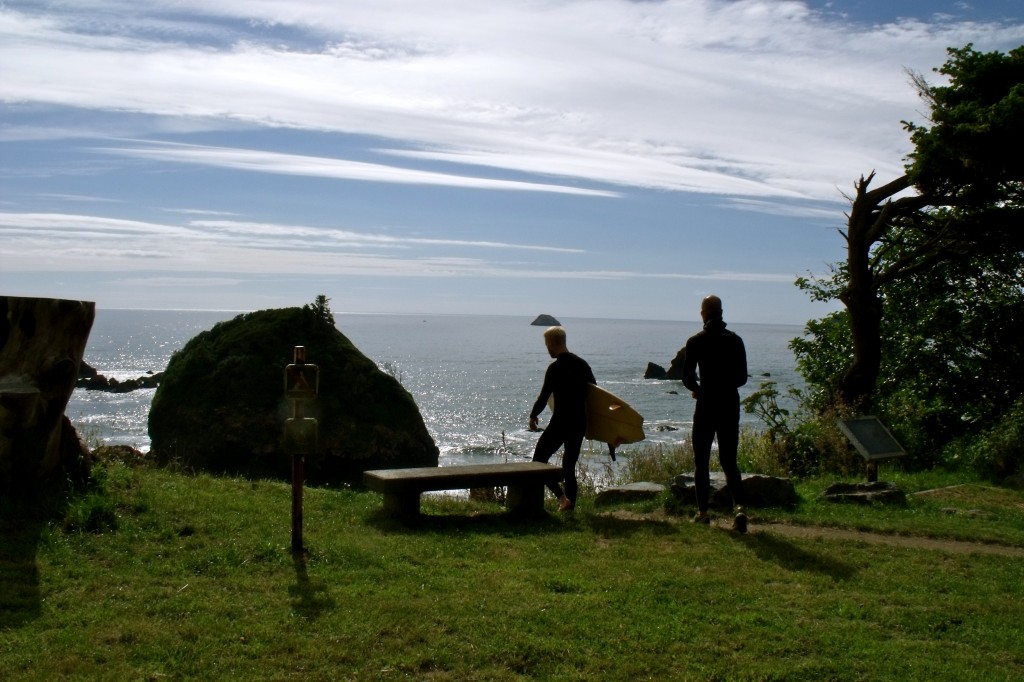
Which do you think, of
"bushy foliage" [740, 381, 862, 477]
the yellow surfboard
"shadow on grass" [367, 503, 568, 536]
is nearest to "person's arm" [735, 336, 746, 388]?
the yellow surfboard

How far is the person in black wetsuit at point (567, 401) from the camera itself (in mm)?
10031

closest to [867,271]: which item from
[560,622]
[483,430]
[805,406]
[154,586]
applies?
[805,406]

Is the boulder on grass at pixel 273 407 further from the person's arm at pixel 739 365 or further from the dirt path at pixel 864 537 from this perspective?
the person's arm at pixel 739 365

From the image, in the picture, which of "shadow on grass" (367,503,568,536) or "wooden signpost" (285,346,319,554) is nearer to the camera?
"wooden signpost" (285,346,319,554)

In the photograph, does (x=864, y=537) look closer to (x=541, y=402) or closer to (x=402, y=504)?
(x=541, y=402)

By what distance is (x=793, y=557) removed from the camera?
7.76 m

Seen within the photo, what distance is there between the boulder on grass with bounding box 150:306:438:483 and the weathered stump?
460 inches

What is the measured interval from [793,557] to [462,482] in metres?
3.02

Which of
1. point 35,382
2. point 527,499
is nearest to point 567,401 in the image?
point 527,499

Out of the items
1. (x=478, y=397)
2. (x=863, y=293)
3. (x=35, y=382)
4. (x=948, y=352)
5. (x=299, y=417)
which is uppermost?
(x=863, y=293)

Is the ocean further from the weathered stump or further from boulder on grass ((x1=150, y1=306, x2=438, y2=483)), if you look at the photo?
the weathered stump

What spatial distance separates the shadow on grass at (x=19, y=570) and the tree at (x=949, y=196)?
13215mm

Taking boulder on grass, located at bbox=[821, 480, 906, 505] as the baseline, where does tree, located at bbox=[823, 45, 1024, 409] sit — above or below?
above

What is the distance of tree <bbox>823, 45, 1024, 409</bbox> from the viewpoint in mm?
14367
